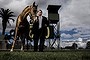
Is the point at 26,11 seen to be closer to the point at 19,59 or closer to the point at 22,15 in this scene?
the point at 22,15

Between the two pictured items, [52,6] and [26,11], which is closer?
[26,11]

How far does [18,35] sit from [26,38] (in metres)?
0.58

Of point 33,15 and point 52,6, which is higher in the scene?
point 52,6

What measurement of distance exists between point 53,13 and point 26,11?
38.8m

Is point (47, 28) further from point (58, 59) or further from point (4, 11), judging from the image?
point (4, 11)

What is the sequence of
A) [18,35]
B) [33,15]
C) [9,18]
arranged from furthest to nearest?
[9,18], [18,35], [33,15]

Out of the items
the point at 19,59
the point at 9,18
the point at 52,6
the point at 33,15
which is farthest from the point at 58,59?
the point at 9,18

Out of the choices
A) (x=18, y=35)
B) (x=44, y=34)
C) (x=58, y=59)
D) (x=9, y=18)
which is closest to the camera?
(x=58, y=59)

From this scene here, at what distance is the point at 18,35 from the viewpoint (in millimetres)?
17531

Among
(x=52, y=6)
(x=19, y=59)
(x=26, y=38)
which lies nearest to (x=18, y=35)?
(x=26, y=38)

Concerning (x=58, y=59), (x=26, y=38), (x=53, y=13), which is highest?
(x=53, y=13)

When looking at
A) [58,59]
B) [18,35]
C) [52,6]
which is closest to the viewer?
A: [58,59]

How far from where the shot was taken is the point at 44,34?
16406 millimetres

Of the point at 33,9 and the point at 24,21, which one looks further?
the point at 24,21
